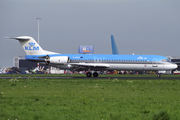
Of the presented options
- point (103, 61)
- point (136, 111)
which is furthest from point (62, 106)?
point (103, 61)

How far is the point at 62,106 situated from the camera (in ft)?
41.2

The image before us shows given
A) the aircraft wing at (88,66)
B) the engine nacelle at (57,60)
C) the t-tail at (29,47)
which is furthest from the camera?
the t-tail at (29,47)

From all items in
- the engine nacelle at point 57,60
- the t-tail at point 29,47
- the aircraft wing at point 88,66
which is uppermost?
the t-tail at point 29,47

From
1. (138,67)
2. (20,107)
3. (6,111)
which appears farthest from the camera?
(138,67)

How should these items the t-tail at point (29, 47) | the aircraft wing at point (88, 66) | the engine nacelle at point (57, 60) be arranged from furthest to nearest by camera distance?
the t-tail at point (29, 47)
the engine nacelle at point (57, 60)
the aircraft wing at point (88, 66)

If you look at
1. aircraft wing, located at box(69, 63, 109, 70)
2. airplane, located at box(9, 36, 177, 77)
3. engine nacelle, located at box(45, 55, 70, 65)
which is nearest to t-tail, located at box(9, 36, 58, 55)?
airplane, located at box(9, 36, 177, 77)

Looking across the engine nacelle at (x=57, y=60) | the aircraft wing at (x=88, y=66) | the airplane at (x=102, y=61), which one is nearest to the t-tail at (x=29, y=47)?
the airplane at (x=102, y=61)

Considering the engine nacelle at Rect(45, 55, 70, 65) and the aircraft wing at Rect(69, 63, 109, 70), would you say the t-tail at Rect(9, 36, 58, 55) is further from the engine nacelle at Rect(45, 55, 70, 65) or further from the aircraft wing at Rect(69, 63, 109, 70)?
the aircraft wing at Rect(69, 63, 109, 70)

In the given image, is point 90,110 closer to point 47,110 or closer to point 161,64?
point 47,110

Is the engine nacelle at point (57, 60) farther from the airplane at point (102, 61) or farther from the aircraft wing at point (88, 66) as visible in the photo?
the aircraft wing at point (88, 66)

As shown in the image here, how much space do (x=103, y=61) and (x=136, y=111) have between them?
34.9 m

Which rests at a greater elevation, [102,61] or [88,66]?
[102,61]

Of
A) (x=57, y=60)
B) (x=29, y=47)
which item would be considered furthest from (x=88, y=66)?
(x=29, y=47)

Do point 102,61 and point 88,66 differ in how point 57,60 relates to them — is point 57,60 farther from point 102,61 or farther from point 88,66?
point 102,61
